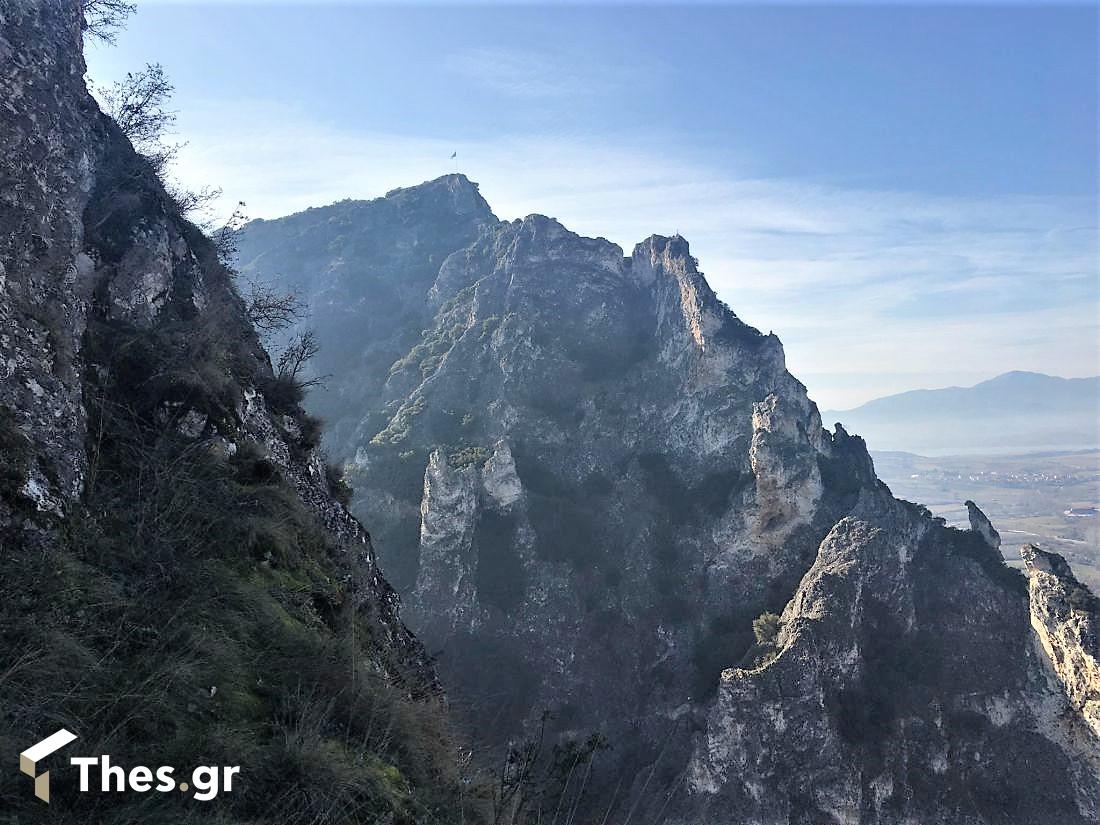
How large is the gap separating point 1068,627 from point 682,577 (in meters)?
20.9

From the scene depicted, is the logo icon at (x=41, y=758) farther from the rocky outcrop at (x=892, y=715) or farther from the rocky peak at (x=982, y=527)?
the rocky peak at (x=982, y=527)

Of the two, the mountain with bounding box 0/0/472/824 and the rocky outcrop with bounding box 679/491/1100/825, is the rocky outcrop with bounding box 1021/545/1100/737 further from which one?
the mountain with bounding box 0/0/472/824

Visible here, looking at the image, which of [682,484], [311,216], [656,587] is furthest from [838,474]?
[311,216]

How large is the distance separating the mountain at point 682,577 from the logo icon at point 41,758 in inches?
148

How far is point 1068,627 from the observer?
83.0ft

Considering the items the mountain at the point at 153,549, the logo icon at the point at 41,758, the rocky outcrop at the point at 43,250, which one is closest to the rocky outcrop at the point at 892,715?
the mountain at the point at 153,549

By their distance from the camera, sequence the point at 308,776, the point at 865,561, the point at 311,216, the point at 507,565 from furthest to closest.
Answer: the point at 311,216
the point at 507,565
the point at 865,561
the point at 308,776

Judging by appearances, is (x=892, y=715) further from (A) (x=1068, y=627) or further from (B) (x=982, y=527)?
(B) (x=982, y=527)

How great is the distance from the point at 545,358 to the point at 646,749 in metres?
33.7

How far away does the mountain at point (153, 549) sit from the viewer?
484 cm

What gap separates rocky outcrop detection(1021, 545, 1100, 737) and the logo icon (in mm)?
32105

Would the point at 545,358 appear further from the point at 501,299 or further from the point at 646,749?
the point at 646,749

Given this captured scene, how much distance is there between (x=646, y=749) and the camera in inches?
1329

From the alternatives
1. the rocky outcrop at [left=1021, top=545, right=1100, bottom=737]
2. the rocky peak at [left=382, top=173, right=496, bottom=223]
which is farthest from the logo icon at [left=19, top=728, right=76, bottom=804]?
the rocky peak at [left=382, top=173, right=496, bottom=223]
